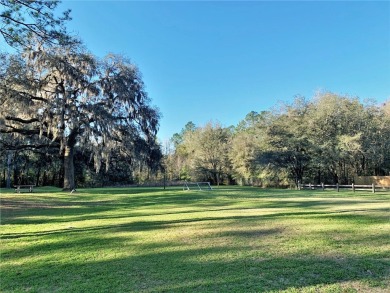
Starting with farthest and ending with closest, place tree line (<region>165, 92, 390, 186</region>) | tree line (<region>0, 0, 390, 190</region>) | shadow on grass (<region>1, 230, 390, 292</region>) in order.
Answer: tree line (<region>165, 92, 390, 186</region>), tree line (<region>0, 0, 390, 190</region>), shadow on grass (<region>1, 230, 390, 292</region>)

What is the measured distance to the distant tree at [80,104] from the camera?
19.6 meters

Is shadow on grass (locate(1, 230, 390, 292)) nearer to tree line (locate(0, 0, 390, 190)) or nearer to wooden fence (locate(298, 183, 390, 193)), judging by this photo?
tree line (locate(0, 0, 390, 190))

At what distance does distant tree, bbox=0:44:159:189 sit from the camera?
19594mm

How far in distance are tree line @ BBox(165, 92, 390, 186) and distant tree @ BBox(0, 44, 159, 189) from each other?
18.5 meters

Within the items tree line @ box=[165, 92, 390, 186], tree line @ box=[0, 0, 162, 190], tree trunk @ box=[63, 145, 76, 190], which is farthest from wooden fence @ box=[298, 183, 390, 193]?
tree trunk @ box=[63, 145, 76, 190]

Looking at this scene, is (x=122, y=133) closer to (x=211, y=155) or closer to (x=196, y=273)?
(x=196, y=273)

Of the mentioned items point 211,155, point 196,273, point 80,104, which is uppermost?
point 80,104

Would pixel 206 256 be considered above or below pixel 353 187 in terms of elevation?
above

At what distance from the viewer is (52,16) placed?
7980 millimetres

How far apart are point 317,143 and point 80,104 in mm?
24867

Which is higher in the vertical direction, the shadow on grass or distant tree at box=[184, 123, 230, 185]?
distant tree at box=[184, 123, 230, 185]

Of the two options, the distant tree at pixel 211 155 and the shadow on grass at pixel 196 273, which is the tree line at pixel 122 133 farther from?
the shadow on grass at pixel 196 273

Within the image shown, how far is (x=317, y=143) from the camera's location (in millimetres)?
33906

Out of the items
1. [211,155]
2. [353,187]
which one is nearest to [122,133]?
[353,187]
